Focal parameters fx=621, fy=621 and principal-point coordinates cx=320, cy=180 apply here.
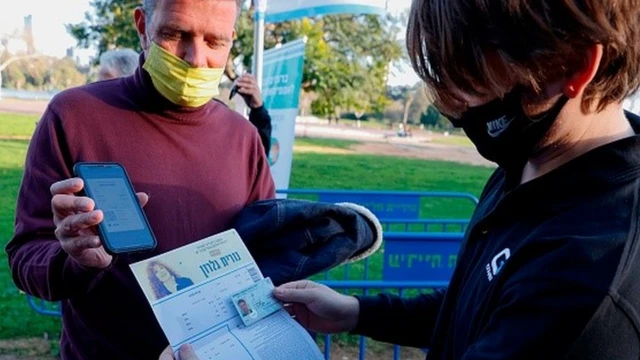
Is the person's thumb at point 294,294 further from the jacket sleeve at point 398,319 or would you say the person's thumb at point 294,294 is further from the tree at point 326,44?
the tree at point 326,44

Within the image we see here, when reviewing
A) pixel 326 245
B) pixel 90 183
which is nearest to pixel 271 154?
pixel 326 245

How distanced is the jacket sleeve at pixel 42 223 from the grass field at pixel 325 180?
12.2 ft

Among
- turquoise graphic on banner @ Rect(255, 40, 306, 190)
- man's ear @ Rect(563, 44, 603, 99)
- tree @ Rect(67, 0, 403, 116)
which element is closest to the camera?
man's ear @ Rect(563, 44, 603, 99)

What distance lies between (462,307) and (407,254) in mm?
2166

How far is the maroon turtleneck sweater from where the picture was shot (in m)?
1.63

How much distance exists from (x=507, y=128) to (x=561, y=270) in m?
0.31

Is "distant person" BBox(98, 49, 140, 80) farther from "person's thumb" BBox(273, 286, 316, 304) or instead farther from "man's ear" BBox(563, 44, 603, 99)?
"man's ear" BBox(563, 44, 603, 99)

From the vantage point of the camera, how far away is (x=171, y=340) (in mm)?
1317

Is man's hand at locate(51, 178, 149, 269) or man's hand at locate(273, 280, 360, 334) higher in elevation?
man's hand at locate(51, 178, 149, 269)

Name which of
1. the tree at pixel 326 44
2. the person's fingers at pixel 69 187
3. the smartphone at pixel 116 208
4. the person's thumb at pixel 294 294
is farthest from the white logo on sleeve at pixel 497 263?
the tree at pixel 326 44

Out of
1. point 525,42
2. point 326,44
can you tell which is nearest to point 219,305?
point 525,42

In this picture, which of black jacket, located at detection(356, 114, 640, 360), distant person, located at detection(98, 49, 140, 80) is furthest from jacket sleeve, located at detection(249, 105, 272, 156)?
black jacket, located at detection(356, 114, 640, 360)

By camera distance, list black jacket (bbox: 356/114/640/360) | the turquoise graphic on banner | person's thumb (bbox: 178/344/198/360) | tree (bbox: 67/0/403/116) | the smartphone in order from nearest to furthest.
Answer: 1. black jacket (bbox: 356/114/640/360)
2. person's thumb (bbox: 178/344/198/360)
3. the smartphone
4. the turquoise graphic on banner
5. tree (bbox: 67/0/403/116)

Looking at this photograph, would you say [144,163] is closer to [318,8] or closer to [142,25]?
[142,25]
